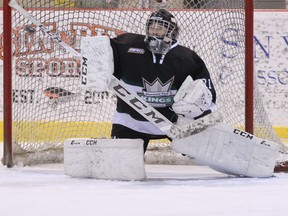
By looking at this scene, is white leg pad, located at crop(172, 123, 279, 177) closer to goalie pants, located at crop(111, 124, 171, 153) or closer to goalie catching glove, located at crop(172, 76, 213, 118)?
goalie catching glove, located at crop(172, 76, 213, 118)

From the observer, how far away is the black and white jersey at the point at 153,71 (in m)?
3.58

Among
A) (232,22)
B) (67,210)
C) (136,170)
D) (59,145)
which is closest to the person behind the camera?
(67,210)

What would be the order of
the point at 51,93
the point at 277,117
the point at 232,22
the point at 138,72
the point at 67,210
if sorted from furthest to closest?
the point at 277,117 → the point at 51,93 → the point at 232,22 → the point at 138,72 → the point at 67,210

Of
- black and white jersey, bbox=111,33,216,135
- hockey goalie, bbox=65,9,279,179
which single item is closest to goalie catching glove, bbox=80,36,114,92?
hockey goalie, bbox=65,9,279,179

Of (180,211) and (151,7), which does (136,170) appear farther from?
(151,7)

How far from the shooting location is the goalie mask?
3480mm

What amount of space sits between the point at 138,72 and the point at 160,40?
0.19 meters

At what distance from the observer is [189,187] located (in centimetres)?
310

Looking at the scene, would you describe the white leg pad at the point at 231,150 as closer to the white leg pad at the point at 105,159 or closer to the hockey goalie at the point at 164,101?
the hockey goalie at the point at 164,101

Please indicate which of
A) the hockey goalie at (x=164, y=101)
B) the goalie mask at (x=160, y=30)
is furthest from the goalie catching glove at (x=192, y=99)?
the goalie mask at (x=160, y=30)

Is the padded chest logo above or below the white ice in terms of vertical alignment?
above

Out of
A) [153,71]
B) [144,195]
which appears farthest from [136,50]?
[144,195]

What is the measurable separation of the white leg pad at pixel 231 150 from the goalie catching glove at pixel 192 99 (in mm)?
106

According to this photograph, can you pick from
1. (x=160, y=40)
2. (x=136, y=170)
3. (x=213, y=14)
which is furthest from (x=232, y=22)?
(x=136, y=170)
